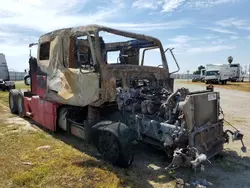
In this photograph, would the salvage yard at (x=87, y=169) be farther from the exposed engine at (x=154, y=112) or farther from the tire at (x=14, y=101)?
the tire at (x=14, y=101)

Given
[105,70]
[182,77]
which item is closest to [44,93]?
[105,70]

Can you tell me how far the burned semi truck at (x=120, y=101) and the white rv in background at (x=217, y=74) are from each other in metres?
32.0

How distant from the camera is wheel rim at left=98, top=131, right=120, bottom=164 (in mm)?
4707

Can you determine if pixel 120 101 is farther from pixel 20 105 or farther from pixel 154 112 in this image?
pixel 20 105

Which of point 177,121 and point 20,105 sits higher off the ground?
point 177,121

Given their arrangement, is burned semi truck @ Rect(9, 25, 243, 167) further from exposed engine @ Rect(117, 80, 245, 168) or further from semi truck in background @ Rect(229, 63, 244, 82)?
semi truck in background @ Rect(229, 63, 244, 82)

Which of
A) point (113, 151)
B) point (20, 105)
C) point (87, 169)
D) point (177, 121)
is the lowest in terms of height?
point (87, 169)

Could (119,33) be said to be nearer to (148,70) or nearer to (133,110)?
(148,70)

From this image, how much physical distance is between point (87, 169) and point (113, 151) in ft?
1.75

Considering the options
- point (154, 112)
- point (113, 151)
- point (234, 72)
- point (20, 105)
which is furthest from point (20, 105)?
point (234, 72)

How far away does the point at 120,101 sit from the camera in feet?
17.5

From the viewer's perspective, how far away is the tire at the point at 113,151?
15.1 feet

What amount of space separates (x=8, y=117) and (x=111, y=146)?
5.68 meters

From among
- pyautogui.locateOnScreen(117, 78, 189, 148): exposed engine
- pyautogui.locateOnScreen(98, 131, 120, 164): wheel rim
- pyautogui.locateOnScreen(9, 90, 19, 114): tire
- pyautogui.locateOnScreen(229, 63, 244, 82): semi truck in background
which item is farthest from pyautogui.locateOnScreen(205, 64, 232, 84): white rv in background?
pyautogui.locateOnScreen(98, 131, 120, 164): wheel rim
